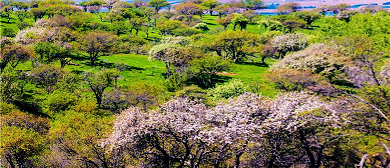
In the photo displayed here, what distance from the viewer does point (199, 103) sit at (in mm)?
40219

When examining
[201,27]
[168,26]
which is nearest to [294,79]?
[168,26]

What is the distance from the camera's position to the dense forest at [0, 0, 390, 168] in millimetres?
19766

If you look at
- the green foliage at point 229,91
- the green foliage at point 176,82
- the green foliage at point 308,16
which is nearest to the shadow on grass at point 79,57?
the green foliage at point 176,82

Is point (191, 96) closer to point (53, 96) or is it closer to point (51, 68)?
point (53, 96)

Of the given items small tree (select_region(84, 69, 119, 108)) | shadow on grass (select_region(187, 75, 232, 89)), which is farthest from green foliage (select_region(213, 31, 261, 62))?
small tree (select_region(84, 69, 119, 108))

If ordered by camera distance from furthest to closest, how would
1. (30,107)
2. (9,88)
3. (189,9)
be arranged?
(189,9)
(30,107)
(9,88)

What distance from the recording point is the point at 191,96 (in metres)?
42.7

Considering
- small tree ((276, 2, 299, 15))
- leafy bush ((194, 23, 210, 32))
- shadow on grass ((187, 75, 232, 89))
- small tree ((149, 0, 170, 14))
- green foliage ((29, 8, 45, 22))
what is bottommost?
shadow on grass ((187, 75, 232, 89))

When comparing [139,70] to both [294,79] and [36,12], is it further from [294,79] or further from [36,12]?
[36,12]

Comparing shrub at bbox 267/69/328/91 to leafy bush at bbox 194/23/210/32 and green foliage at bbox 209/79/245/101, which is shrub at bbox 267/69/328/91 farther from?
leafy bush at bbox 194/23/210/32

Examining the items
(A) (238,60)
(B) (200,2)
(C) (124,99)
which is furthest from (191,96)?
(B) (200,2)

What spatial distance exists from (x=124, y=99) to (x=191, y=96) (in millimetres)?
10455

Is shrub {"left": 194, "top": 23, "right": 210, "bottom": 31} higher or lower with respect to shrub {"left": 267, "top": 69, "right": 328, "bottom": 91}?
higher

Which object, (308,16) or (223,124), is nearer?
(223,124)
